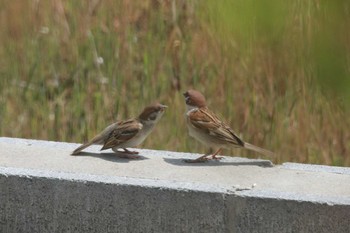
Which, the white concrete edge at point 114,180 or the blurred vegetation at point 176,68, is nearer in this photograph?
the white concrete edge at point 114,180

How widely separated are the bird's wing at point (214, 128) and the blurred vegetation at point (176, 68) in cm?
57

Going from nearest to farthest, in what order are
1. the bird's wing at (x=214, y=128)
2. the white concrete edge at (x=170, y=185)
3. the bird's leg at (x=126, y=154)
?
the white concrete edge at (x=170, y=185), the bird's wing at (x=214, y=128), the bird's leg at (x=126, y=154)

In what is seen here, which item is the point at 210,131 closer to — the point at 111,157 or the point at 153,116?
the point at 153,116

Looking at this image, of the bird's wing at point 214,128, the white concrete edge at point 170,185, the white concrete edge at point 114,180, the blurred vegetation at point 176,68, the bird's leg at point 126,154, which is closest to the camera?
the white concrete edge at point 170,185

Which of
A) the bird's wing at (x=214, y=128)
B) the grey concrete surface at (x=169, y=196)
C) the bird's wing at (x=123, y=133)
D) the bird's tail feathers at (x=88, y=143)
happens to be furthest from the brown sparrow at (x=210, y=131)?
the bird's tail feathers at (x=88, y=143)

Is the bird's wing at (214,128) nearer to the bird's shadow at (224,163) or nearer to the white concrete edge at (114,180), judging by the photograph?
the bird's shadow at (224,163)

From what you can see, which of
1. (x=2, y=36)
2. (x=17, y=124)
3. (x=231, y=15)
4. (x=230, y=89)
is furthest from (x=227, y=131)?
(x=2, y=36)

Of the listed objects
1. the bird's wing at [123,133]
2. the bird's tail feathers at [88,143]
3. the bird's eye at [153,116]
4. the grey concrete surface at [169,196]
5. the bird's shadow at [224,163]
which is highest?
the bird's eye at [153,116]

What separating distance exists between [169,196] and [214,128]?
2.20 feet

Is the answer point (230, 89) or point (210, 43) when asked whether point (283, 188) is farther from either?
point (210, 43)

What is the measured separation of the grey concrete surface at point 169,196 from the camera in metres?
5.54

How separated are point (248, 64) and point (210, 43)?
1.68ft

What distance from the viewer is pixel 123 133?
6227 mm

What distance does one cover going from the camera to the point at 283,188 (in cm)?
575
